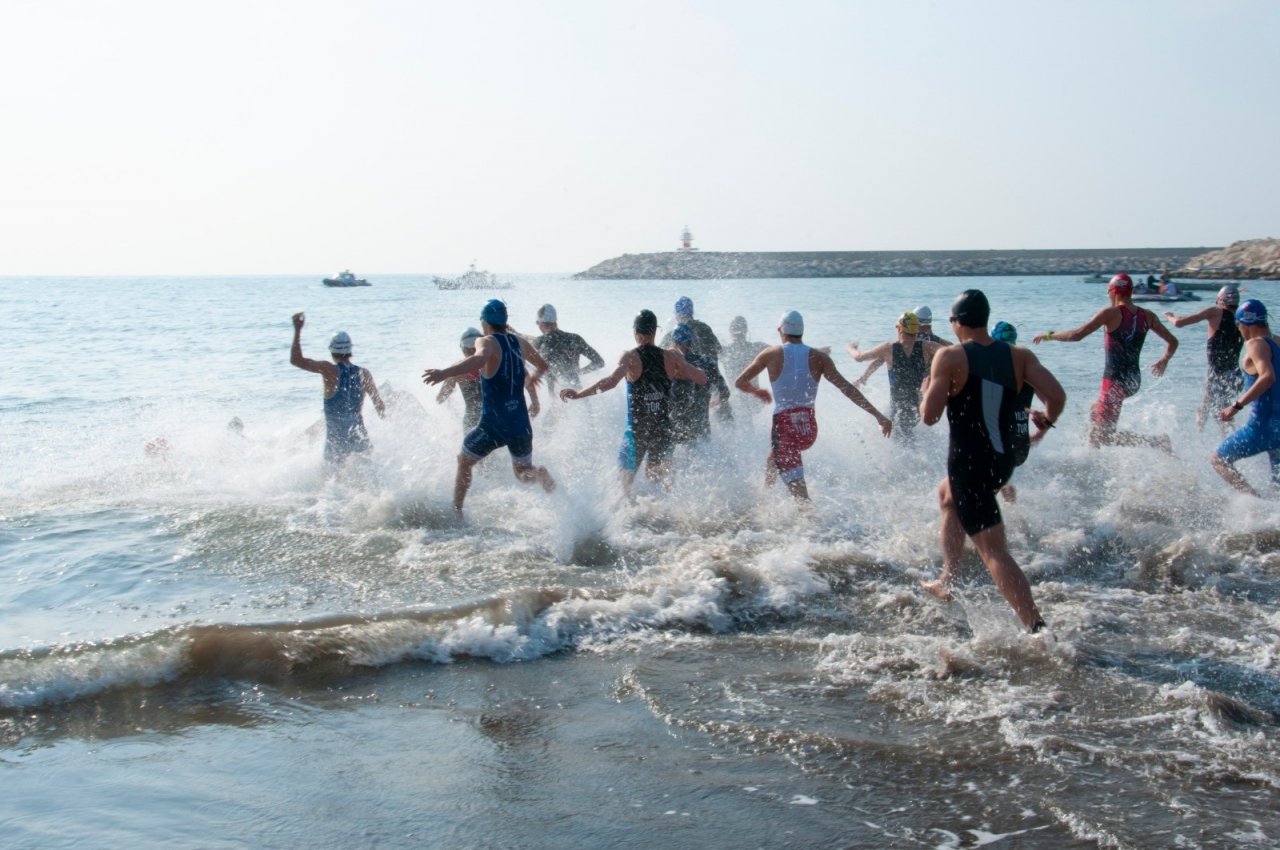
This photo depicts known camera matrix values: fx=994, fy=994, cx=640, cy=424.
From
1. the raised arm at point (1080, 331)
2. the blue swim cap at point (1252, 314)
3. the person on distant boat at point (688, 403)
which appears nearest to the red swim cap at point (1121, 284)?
the raised arm at point (1080, 331)

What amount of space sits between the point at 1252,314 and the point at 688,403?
459 cm

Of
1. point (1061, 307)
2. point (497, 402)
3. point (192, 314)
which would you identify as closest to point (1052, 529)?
point (497, 402)

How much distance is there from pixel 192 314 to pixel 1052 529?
41.4 meters

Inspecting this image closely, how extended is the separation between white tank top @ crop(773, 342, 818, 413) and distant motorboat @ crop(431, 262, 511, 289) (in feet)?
240

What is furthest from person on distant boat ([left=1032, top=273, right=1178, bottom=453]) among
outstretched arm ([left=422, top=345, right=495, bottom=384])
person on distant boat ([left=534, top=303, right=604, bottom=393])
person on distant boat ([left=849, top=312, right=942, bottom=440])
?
outstretched arm ([left=422, top=345, right=495, bottom=384])

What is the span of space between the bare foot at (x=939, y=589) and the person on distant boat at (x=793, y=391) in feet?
6.73

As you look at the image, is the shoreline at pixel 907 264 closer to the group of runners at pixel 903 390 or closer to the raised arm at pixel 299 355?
the group of runners at pixel 903 390

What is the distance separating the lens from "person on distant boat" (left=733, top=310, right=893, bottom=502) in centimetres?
799

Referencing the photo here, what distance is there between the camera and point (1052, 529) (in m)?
7.82

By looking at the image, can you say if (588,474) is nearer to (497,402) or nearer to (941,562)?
(497,402)

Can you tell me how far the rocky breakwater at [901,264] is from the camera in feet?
269

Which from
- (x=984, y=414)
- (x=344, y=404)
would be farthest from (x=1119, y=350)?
(x=344, y=404)

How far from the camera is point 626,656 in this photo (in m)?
5.47

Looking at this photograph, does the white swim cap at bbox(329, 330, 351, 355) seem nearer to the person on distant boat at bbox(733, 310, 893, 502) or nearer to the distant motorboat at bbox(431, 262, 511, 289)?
the person on distant boat at bbox(733, 310, 893, 502)
